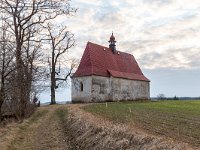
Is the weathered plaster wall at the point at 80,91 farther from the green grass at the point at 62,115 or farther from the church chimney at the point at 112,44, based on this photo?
the green grass at the point at 62,115

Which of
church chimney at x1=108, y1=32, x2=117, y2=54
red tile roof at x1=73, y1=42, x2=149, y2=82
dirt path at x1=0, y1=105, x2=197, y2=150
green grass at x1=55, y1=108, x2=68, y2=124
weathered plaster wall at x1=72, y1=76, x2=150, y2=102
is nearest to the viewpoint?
dirt path at x1=0, y1=105, x2=197, y2=150

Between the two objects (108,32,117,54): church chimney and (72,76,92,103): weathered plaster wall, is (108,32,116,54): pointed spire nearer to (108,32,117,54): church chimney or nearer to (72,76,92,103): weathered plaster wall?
(108,32,117,54): church chimney

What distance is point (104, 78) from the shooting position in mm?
65625

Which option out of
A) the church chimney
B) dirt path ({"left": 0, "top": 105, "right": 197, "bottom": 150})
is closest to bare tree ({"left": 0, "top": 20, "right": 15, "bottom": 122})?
dirt path ({"left": 0, "top": 105, "right": 197, "bottom": 150})

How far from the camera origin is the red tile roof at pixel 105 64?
64500 millimetres

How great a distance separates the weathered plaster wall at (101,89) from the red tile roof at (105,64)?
2.91ft

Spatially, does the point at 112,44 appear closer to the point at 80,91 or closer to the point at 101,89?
the point at 101,89

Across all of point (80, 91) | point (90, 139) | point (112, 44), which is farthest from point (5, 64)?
point (112, 44)

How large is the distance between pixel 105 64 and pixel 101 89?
16.7ft

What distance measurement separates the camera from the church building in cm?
6359

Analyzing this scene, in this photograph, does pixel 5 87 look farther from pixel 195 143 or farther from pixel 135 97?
pixel 135 97

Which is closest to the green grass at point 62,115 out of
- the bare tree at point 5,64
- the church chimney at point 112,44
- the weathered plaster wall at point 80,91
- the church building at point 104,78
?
the bare tree at point 5,64

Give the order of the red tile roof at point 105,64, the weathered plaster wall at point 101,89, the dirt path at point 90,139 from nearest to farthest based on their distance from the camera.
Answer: the dirt path at point 90,139
the weathered plaster wall at point 101,89
the red tile roof at point 105,64

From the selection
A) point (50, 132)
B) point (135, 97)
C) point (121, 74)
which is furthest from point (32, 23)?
point (135, 97)
